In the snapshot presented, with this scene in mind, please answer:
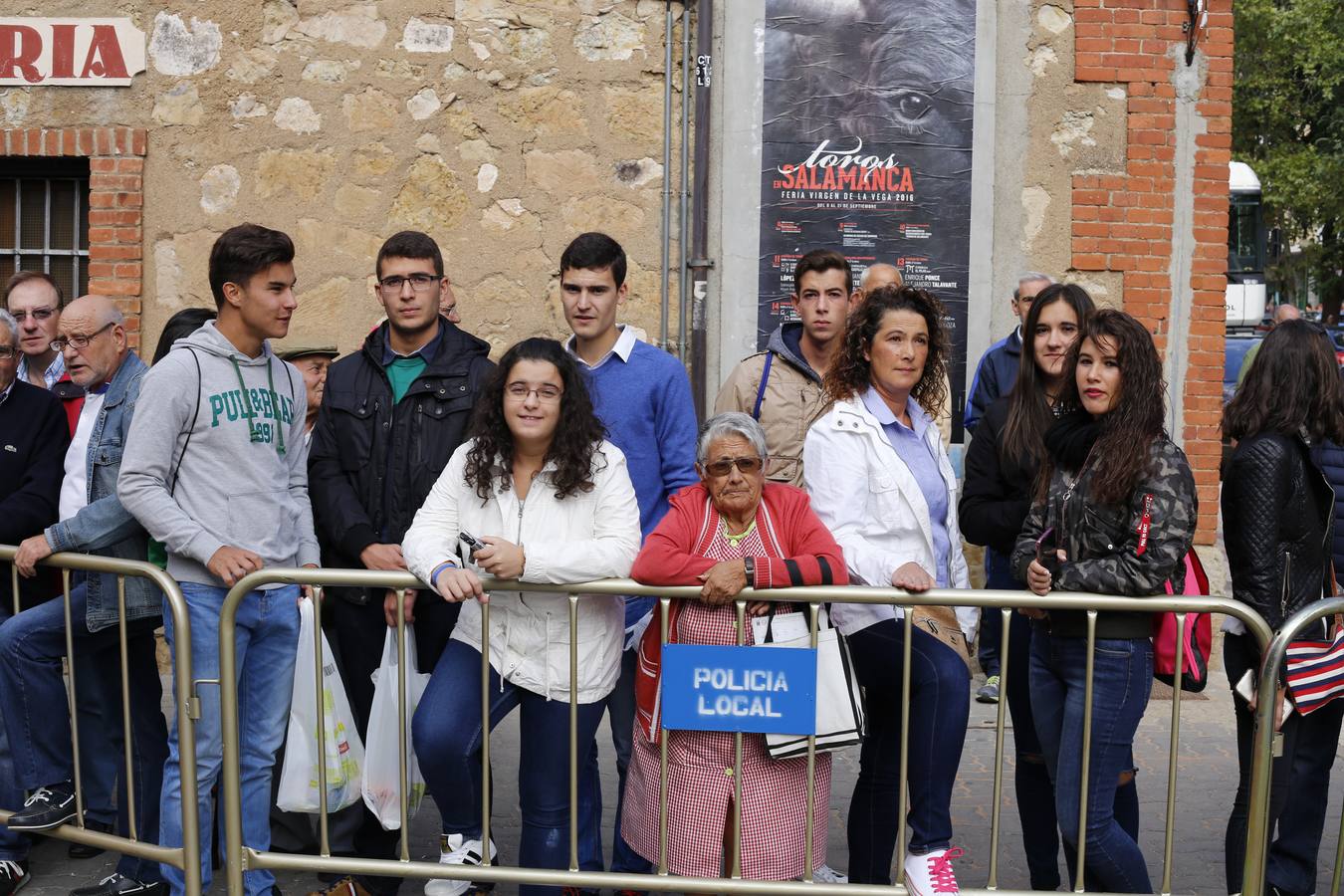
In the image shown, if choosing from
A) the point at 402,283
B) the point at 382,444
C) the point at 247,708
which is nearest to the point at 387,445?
the point at 382,444

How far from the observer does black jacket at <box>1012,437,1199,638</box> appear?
3842mm

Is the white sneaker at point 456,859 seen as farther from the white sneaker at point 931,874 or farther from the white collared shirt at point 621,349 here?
the white collared shirt at point 621,349

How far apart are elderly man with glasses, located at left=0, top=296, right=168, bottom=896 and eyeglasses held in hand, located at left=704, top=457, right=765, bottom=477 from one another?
1796 mm

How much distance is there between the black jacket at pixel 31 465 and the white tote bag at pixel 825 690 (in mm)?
2451

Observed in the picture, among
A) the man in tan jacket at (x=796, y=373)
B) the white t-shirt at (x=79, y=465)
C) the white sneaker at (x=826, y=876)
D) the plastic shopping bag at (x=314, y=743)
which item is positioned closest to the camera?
the white sneaker at (x=826, y=876)

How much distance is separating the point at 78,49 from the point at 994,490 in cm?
544

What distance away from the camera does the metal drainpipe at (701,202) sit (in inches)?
290

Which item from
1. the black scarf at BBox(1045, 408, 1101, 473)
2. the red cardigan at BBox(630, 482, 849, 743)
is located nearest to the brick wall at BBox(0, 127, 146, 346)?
the red cardigan at BBox(630, 482, 849, 743)

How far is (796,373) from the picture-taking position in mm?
5289

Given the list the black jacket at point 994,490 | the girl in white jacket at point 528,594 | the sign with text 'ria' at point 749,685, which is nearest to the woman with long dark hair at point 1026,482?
the black jacket at point 994,490

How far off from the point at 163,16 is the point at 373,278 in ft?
5.58

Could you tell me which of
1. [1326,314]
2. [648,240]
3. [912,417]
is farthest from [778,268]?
[1326,314]

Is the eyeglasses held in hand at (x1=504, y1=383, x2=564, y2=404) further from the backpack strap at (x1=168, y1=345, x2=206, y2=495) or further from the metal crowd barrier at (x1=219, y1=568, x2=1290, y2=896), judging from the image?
the backpack strap at (x1=168, y1=345, x2=206, y2=495)

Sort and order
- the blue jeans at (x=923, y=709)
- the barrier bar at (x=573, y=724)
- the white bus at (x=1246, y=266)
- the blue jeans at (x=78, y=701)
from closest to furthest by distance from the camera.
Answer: the barrier bar at (x=573, y=724) < the blue jeans at (x=923, y=709) < the blue jeans at (x=78, y=701) < the white bus at (x=1246, y=266)
